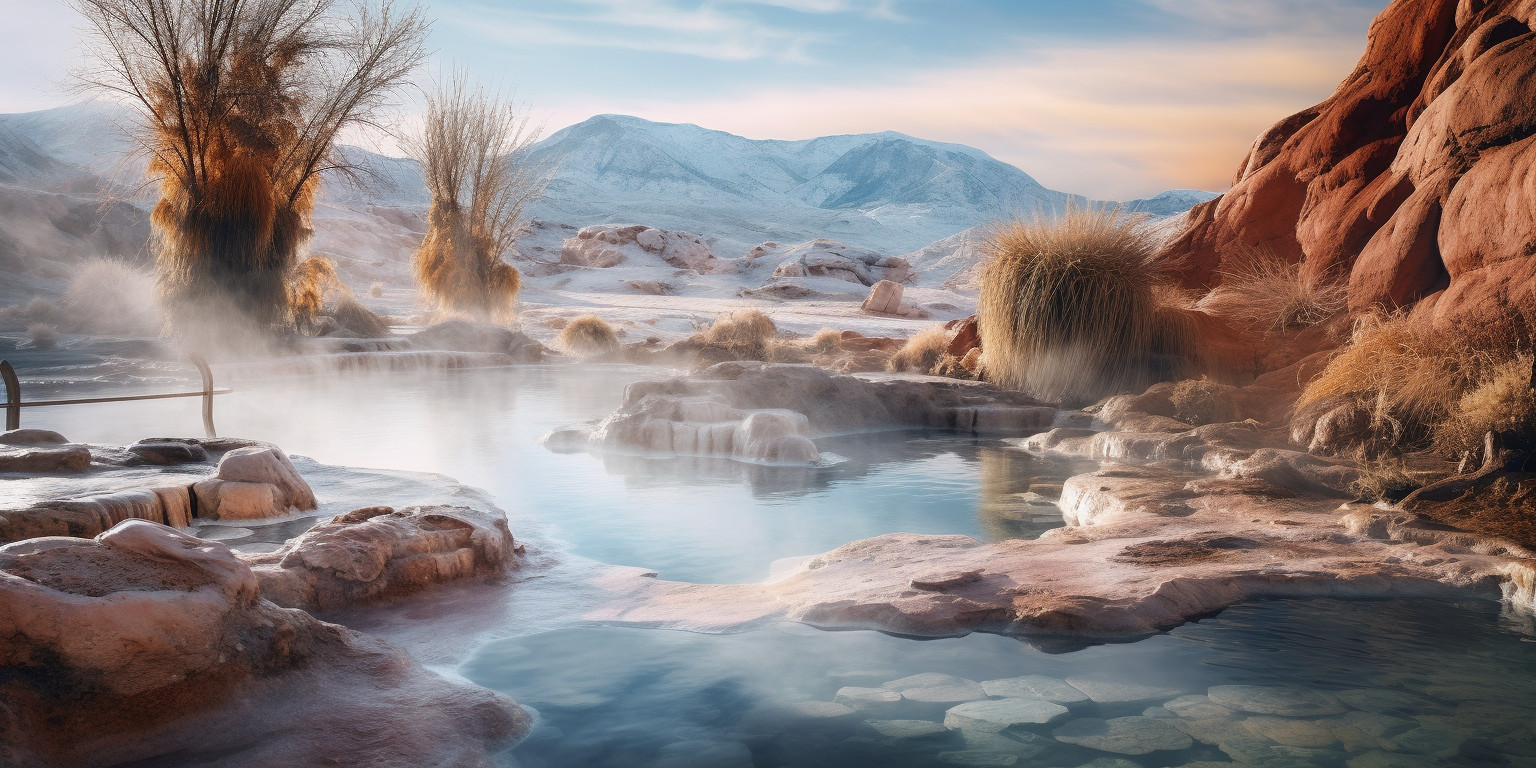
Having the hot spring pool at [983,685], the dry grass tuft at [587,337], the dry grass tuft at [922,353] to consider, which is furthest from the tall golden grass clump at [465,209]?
the hot spring pool at [983,685]

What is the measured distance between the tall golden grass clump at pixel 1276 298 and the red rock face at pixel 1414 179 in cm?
20

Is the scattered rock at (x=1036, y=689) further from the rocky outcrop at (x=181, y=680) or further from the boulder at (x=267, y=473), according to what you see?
the boulder at (x=267, y=473)

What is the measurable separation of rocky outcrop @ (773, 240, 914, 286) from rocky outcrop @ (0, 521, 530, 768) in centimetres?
2584

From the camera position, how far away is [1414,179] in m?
7.10

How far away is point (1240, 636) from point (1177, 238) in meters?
7.90

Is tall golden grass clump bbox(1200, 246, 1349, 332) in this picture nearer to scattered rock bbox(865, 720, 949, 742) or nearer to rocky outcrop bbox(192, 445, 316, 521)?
scattered rock bbox(865, 720, 949, 742)

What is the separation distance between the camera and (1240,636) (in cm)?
312

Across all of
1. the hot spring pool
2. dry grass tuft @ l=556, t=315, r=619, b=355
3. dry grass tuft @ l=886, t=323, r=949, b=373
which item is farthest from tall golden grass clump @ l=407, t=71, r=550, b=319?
the hot spring pool

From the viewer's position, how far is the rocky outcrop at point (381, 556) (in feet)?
10.2

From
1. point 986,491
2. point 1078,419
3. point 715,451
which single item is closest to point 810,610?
point 986,491

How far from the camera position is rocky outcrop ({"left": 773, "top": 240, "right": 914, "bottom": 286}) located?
28750 mm

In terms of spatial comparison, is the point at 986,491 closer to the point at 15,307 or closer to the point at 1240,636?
the point at 1240,636

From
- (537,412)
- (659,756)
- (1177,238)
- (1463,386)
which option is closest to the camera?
(659,756)

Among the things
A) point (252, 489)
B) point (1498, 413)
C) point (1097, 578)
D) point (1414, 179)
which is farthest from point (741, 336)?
point (1097, 578)
